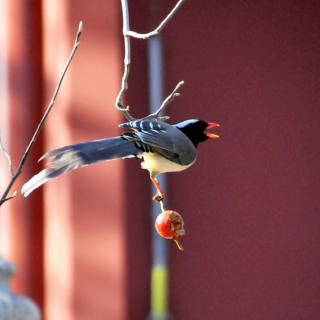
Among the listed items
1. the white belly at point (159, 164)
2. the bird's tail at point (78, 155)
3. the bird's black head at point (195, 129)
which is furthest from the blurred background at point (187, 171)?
the bird's tail at point (78, 155)

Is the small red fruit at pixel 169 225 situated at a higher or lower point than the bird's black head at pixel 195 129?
lower

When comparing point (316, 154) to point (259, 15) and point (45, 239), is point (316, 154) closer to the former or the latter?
point (259, 15)

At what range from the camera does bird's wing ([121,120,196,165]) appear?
1.67 meters

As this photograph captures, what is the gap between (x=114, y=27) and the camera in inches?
148

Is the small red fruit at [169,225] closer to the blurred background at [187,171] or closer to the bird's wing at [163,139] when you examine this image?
the bird's wing at [163,139]

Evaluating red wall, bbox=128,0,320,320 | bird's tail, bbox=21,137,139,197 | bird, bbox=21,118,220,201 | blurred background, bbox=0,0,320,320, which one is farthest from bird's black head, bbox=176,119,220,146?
red wall, bbox=128,0,320,320

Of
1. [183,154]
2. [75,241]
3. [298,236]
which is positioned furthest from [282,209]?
[183,154]

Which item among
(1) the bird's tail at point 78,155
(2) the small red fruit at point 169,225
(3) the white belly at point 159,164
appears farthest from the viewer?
(3) the white belly at point 159,164

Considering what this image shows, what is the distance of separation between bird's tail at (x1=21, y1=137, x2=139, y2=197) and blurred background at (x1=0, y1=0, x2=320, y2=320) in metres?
2.10

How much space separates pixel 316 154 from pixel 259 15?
52 centimetres

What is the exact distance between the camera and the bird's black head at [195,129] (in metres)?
1.82

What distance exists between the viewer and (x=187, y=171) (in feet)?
12.8

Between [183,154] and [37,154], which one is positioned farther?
[37,154]

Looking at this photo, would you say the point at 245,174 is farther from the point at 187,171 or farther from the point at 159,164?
the point at 159,164
